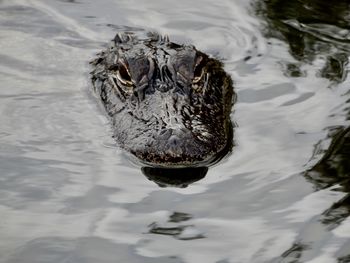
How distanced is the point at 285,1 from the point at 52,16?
2.81m

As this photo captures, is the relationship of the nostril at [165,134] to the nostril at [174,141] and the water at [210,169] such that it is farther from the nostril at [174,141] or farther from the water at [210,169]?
the water at [210,169]

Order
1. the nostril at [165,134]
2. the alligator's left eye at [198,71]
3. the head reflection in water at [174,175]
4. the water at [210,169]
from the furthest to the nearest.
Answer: the alligator's left eye at [198,71]
the nostril at [165,134]
the head reflection in water at [174,175]
the water at [210,169]

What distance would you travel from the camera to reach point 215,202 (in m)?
5.52

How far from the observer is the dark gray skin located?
19.3 feet

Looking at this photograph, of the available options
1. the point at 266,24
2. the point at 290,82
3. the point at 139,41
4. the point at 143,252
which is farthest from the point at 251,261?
the point at 266,24

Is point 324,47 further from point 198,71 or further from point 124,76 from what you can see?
point 124,76

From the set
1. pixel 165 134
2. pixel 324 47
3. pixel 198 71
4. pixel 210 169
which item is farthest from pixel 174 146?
pixel 324 47

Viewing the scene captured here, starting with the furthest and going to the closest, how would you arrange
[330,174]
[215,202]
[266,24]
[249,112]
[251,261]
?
1. [266,24]
2. [249,112]
3. [330,174]
4. [215,202]
5. [251,261]

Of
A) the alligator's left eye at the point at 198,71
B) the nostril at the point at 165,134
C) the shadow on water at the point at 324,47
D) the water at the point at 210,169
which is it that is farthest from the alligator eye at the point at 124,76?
the shadow on water at the point at 324,47

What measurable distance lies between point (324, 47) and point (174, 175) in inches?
135

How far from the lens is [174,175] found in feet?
19.0

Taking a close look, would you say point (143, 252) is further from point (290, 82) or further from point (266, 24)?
point (266, 24)

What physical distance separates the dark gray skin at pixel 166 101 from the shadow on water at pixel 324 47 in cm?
81

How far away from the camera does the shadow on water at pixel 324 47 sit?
5765 millimetres
